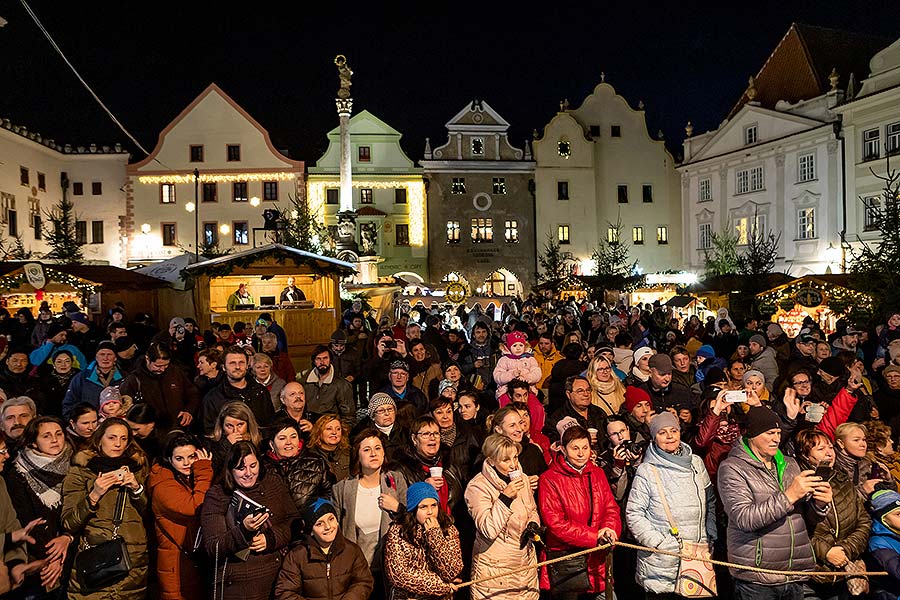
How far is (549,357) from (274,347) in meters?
3.69

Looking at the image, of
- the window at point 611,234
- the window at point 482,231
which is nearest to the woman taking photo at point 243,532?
the window at point 482,231

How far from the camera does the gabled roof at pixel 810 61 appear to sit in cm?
3622

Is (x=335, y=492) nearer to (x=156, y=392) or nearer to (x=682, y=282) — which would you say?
(x=156, y=392)

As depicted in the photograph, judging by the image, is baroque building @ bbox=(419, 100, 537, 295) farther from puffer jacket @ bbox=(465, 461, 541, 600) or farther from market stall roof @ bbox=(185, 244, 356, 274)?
puffer jacket @ bbox=(465, 461, 541, 600)

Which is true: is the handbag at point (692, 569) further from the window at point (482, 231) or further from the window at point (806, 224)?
the window at point (482, 231)

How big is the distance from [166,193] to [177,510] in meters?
39.1

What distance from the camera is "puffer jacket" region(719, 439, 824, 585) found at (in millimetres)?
4551

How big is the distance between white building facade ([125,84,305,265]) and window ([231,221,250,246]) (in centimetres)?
5

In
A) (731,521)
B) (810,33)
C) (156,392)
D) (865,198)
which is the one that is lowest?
(731,521)

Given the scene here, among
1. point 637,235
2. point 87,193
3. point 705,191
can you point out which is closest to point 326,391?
point 705,191

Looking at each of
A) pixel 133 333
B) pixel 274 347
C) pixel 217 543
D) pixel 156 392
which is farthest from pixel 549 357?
pixel 133 333

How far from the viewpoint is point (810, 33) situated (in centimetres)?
3828

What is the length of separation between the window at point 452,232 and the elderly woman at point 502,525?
37.0m

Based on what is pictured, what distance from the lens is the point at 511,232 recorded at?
42375 mm
